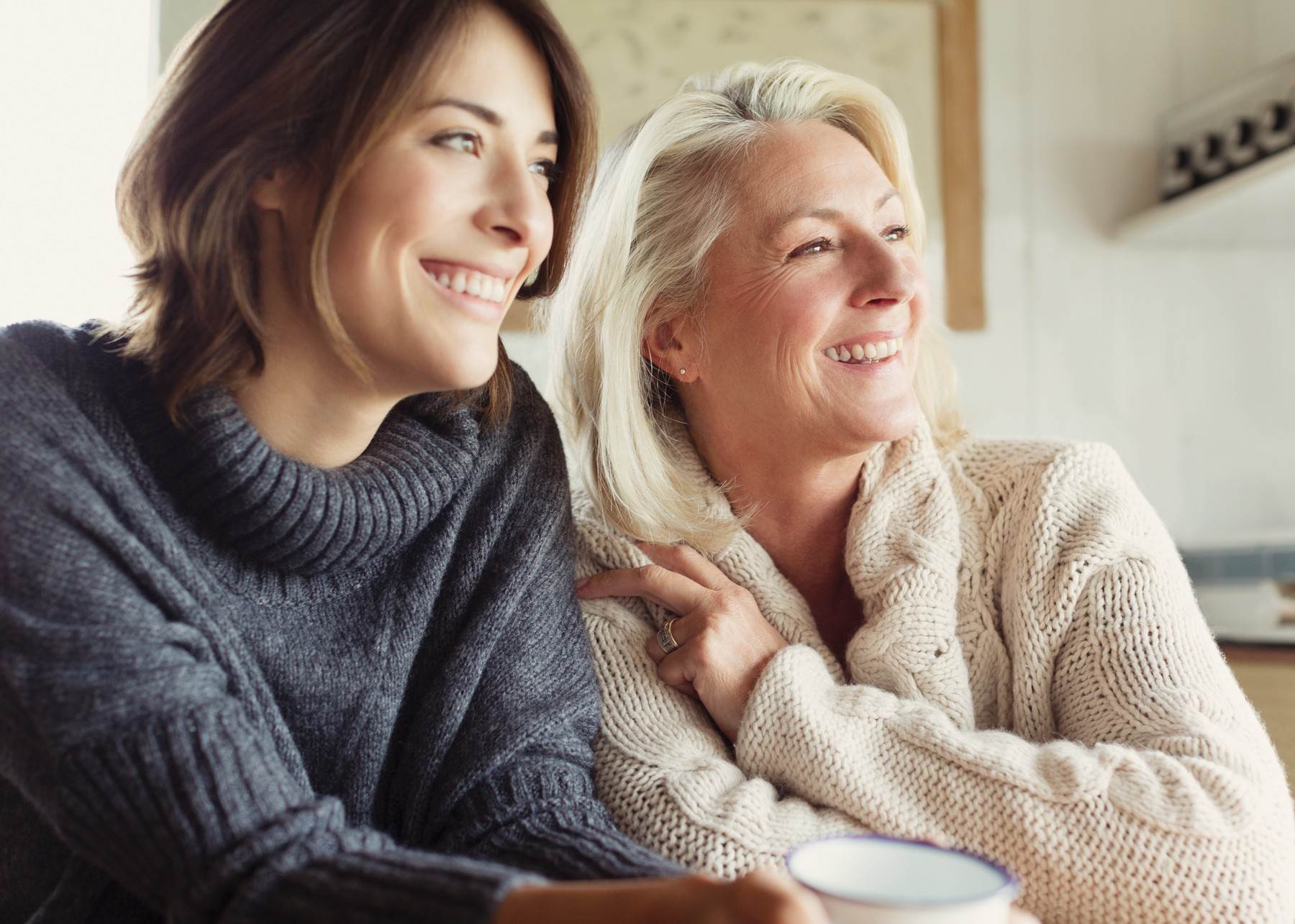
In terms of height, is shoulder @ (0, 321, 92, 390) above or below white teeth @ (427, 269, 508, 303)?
below

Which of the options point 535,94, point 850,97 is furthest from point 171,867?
point 850,97

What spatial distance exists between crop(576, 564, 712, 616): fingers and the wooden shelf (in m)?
1.49

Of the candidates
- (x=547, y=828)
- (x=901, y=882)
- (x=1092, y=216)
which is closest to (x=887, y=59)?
(x=1092, y=216)

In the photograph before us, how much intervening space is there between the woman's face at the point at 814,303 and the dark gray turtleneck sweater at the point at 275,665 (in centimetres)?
27

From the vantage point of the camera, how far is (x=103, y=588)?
823mm

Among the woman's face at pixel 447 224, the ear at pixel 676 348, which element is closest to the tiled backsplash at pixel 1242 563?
the ear at pixel 676 348

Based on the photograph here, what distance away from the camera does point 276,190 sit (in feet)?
3.22

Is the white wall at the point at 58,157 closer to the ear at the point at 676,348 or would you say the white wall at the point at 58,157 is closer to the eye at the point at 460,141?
the ear at the point at 676,348

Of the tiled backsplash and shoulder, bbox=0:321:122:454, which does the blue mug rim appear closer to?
shoulder, bbox=0:321:122:454

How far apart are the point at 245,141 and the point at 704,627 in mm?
639

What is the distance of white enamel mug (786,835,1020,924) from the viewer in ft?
1.85

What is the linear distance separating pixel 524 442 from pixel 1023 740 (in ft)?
1.88

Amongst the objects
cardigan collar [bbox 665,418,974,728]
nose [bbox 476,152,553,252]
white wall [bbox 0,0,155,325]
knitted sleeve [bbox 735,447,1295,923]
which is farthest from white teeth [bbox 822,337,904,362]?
white wall [bbox 0,0,155,325]

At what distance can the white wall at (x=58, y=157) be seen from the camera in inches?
81.8
